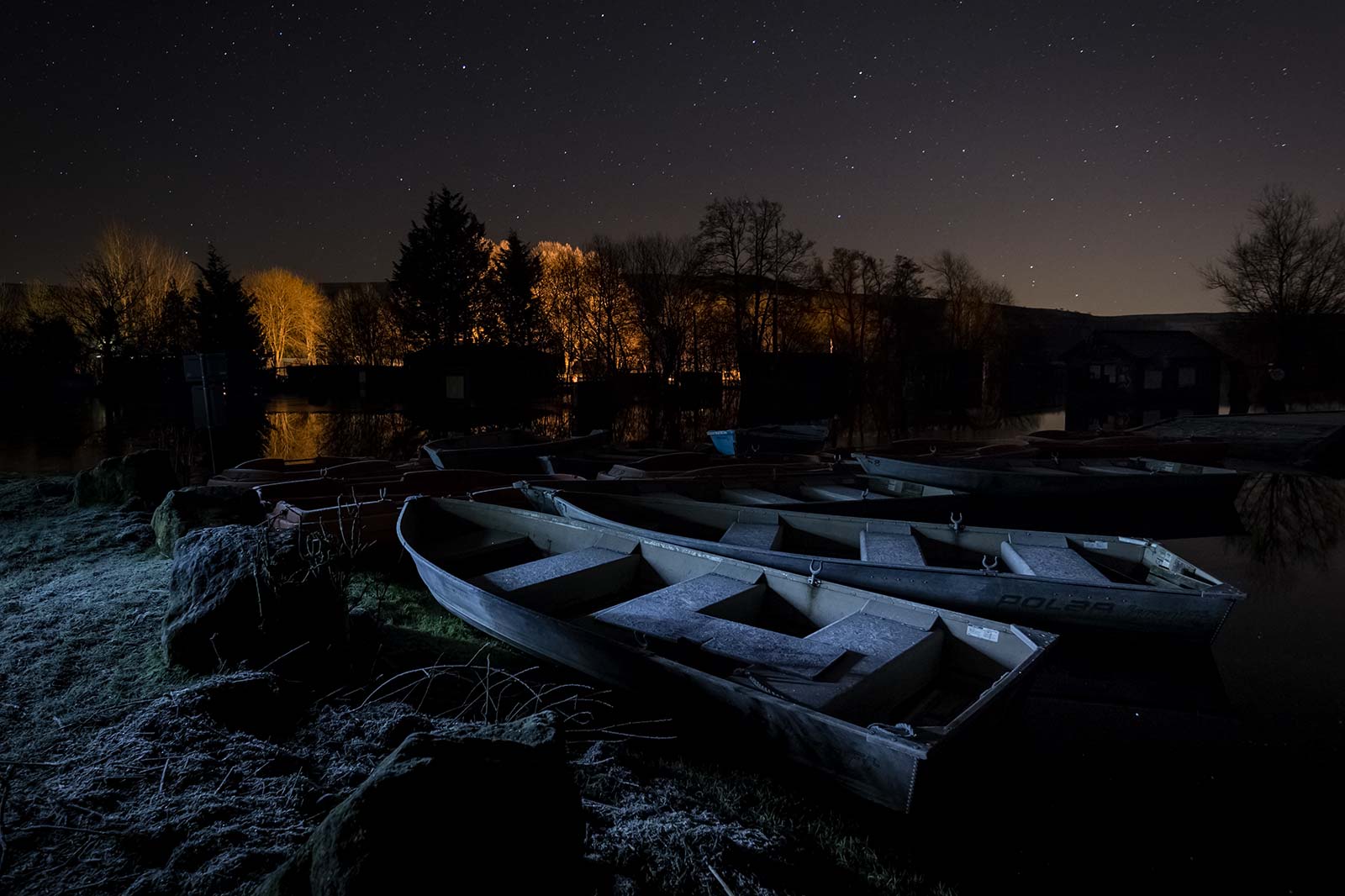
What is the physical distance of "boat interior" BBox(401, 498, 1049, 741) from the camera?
4441 millimetres

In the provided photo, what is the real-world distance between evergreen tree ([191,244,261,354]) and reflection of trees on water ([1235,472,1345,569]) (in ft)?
170

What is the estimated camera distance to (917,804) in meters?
3.55

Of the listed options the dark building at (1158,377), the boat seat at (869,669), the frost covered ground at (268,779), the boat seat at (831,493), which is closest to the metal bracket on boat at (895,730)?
the boat seat at (869,669)

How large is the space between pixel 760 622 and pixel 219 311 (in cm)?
5270

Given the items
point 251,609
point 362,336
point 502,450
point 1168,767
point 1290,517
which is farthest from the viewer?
point 362,336

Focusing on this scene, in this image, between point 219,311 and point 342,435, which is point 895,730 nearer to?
point 342,435

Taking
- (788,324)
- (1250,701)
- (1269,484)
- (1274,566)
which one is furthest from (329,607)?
(788,324)

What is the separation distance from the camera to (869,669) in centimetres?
445

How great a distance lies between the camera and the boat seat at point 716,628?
4703mm

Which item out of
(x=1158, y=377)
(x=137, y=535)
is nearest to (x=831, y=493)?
(x=137, y=535)

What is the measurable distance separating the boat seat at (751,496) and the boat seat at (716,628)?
14.5 ft

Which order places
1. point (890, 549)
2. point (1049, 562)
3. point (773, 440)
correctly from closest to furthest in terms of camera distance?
point (1049, 562), point (890, 549), point (773, 440)

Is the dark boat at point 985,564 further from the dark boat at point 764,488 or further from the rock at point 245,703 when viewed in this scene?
the rock at point 245,703

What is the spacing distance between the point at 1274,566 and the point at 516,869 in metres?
13.6
